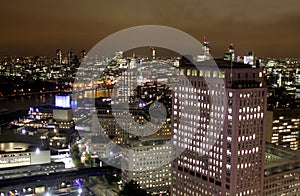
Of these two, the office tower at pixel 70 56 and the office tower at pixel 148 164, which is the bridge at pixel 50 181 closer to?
the office tower at pixel 148 164

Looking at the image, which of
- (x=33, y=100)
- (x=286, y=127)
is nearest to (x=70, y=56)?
(x=33, y=100)

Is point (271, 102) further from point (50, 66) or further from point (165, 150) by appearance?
point (50, 66)

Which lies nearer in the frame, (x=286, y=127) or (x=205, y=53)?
(x=205, y=53)

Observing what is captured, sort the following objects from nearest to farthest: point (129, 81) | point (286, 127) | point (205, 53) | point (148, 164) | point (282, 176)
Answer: point (282, 176) → point (205, 53) → point (148, 164) → point (286, 127) → point (129, 81)

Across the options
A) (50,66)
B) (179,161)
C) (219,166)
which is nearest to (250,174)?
(219,166)

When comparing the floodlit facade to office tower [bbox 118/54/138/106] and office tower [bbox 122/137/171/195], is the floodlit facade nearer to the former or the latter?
office tower [bbox 122/137/171/195]

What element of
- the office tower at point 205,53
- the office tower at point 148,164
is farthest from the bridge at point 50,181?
the office tower at point 205,53

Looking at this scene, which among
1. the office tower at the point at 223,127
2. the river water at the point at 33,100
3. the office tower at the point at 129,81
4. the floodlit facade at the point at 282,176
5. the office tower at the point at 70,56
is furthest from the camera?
the office tower at the point at 70,56

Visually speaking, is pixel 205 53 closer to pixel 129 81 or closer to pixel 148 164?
pixel 148 164
